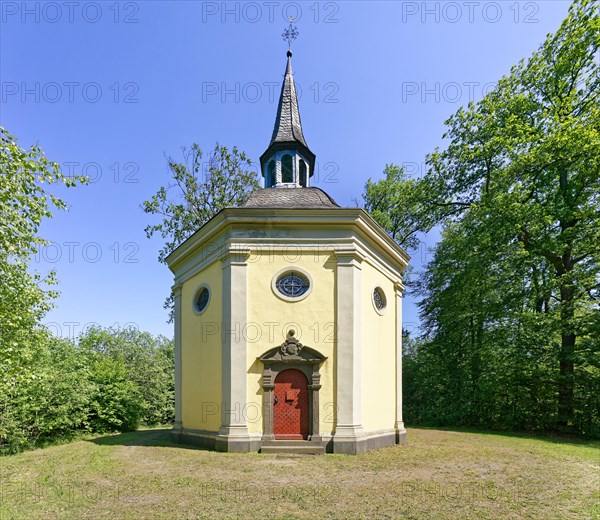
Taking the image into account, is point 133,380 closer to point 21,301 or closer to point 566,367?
point 21,301

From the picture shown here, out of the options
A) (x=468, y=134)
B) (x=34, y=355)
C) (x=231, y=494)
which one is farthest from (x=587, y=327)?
(x=34, y=355)

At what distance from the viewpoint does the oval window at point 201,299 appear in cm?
1373

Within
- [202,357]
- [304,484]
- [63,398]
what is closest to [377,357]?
[202,357]

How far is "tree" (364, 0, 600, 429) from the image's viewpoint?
55.0 feet

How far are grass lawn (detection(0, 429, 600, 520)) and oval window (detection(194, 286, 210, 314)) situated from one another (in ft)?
14.4

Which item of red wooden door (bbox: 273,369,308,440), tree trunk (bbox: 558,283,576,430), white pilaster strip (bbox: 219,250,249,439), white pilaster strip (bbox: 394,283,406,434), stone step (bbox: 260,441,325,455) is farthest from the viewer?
tree trunk (bbox: 558,283,576,430)

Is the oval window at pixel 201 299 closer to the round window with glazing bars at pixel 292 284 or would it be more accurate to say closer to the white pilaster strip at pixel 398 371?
the round window with glazing bars at pixel 292 284

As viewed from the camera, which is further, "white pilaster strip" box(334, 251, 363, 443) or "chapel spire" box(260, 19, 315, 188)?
"chapel spire" box(260, 19, 315, 188)

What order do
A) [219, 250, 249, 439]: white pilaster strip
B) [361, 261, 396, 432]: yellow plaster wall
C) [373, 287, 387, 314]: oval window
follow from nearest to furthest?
[219, 250, 249, 439]: white pilaster strip → [361, 261, 396, 432]: yellow plaster wall → [373, 287, 387, 314]: oval window

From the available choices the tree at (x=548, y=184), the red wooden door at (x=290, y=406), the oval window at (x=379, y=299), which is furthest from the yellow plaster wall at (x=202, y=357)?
the tree at (x=548, y=184)

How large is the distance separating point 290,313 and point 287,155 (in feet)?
22.4

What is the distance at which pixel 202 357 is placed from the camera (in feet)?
43.6

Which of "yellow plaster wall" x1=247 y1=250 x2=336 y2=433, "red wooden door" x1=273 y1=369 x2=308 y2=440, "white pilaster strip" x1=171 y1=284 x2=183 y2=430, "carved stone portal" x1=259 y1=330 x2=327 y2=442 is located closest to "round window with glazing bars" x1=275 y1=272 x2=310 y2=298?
"yellow plaster wall" x1=247 y1=250 x2=336 y2=433

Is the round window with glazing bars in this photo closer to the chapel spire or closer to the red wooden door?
the red wooden door
